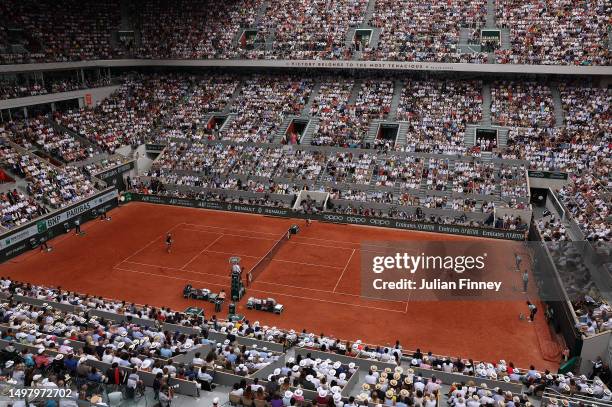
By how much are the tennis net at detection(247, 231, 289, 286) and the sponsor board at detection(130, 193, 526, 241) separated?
598cm

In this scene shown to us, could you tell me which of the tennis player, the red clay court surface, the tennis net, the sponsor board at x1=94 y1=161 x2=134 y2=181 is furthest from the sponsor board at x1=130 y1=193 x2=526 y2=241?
the tennis player

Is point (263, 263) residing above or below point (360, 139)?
below

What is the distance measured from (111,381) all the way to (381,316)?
51.0 feet

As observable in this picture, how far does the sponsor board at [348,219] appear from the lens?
40.1 metres

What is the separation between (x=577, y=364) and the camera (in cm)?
2308

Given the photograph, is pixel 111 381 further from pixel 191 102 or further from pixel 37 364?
pixel 191 102

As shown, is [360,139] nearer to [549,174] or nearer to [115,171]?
[549,174]

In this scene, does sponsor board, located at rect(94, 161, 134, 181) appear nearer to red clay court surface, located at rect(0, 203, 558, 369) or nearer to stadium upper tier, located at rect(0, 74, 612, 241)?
stadium upper tier, located at rect(0, 74, 612, 241)

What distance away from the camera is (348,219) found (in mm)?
43531

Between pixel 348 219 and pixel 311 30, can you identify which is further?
pixel 311 30

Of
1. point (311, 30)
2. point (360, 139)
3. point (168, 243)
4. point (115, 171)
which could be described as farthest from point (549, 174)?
point (115, 171)

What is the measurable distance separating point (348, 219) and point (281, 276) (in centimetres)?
1170

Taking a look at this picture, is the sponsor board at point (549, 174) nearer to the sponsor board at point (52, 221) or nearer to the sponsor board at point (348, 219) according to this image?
the sponsor board at point (348, 219)

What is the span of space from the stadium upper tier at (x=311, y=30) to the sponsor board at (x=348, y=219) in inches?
833
